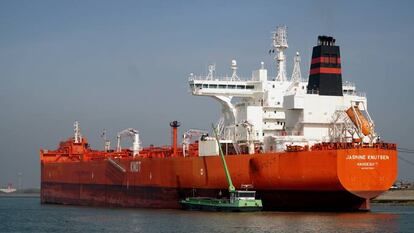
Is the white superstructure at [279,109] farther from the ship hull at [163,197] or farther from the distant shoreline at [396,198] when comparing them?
the distant shoreline at [396,198]

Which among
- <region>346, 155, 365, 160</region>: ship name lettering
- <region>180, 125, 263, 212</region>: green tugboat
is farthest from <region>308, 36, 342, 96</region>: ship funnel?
<region>180, 125, 263, 212</region>: green tugboat

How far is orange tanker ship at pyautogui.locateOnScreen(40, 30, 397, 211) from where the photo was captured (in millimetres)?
30891

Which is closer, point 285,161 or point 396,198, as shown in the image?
point 285,161

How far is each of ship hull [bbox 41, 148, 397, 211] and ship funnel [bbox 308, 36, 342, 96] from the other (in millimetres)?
4562

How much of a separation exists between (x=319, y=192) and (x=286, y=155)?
2056 mm

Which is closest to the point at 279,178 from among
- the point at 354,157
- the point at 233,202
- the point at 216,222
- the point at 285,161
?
the point at 285,161

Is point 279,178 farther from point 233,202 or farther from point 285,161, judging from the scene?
point 233,202

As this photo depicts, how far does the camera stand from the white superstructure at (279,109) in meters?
34.3

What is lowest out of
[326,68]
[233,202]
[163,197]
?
[233,202]

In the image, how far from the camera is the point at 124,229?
28906mm

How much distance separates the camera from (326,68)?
114 ft

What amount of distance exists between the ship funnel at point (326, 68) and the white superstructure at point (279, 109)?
0.42m

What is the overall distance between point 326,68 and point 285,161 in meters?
5.49

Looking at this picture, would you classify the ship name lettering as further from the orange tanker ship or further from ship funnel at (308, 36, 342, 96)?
ship funnel at (308, 36, 342, 96)
